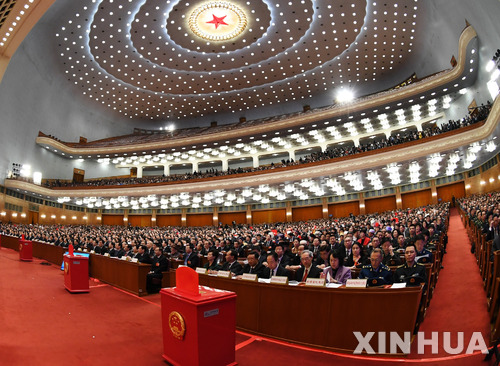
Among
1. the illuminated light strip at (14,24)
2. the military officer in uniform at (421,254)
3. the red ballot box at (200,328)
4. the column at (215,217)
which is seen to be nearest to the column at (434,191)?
the column at (215,217)

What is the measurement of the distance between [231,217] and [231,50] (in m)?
13.7

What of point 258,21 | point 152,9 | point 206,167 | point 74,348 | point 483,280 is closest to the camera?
point 74,348

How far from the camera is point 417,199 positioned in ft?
67.5

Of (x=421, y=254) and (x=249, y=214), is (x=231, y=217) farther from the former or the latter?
(x=421, y=254)

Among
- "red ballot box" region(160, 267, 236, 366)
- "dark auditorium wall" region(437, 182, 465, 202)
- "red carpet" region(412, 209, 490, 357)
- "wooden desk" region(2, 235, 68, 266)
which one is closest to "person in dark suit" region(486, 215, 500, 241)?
"red carpet" region(412, 209, 490, 357)

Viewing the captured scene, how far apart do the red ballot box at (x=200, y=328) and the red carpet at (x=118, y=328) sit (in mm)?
343

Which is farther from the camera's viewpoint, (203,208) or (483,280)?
(203,208)

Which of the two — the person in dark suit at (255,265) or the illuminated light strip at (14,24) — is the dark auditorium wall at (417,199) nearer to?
the person in dark suit at (255,265)

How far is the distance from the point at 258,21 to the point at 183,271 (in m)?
20.9

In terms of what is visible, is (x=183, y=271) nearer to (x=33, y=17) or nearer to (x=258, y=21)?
(x=33, y=17)

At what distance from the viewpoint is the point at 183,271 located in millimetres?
2787

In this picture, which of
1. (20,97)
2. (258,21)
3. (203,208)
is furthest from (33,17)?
(203,208)

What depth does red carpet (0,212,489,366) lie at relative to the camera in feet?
9.19

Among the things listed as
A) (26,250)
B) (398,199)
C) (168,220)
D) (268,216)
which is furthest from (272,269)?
(168,220)
